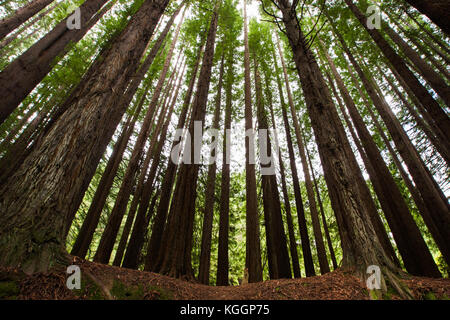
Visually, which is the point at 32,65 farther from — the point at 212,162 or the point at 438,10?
the point at 438,10

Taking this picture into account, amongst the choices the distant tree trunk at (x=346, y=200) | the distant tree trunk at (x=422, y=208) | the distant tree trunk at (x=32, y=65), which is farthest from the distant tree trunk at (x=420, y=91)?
the distant tree trunk at (x=32, y=65)

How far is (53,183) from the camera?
1803 mm

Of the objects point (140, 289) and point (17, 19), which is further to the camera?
point (17, 19)

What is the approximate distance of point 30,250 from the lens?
1.55 m

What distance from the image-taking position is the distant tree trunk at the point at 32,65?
3.03 metres

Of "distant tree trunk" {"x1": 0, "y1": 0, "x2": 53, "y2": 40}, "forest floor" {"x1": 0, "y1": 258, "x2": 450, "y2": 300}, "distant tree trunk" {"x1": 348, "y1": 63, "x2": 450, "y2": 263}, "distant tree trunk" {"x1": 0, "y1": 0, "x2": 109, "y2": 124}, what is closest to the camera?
"forest floor" {"x1": 0, "y1": 258, "x2": 450, "y2": 300}

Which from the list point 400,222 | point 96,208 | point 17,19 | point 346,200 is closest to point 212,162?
point 96,208

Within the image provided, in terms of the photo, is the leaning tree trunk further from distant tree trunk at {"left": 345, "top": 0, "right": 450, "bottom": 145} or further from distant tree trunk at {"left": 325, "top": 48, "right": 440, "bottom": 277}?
distant tree trunk at {"left": 345, "top": 0, "right": 450, "bottom": 145}

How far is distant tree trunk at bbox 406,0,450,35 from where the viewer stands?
6.08ft

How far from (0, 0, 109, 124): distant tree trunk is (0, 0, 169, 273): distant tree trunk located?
67.3 inches

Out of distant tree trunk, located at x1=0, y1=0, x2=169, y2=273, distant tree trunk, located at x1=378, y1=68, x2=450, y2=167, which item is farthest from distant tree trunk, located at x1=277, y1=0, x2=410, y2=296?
distant tree trunk, located at x1=378, y1=68, x2=450, y2=167

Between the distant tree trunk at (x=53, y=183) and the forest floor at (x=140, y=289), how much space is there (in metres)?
0.15

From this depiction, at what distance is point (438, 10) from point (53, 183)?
4.09 meters

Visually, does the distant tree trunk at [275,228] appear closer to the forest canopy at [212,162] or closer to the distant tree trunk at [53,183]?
the forest canopy at [212,162]
